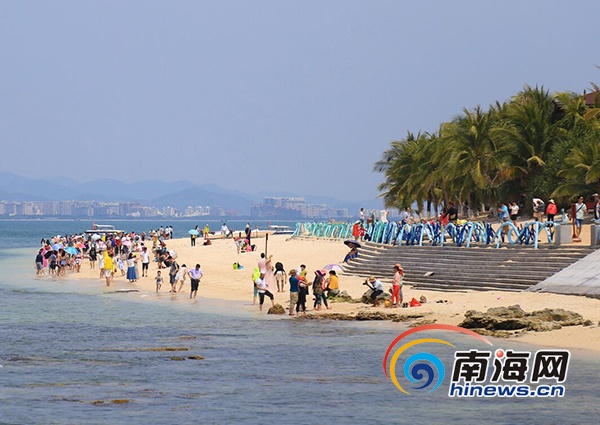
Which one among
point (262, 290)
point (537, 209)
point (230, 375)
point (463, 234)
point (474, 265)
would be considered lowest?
point (230, 375)

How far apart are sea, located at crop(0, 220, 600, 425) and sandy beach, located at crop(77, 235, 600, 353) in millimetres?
1273

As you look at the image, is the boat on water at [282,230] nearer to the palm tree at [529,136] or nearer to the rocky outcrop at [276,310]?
the palm tree at [529,136]

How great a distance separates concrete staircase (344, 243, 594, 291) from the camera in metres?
30.1

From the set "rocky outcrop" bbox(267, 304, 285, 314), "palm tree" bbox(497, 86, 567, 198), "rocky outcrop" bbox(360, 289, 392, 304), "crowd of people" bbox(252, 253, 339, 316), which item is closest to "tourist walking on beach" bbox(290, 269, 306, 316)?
"crowd of people" bbox(252, 253, 339, 316)

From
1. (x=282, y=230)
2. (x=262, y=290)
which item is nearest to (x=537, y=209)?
(x=262, y=290)

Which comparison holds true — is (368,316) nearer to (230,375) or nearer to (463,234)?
(230,375)

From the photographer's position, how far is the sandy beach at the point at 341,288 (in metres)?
22.5

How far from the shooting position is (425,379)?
61.0ft

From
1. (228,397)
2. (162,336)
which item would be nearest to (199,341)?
(162,336)

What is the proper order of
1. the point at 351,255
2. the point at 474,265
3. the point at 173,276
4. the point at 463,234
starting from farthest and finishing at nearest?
the point at 351,255
the point at 173,276
the point at 463,234
the point at 474,265

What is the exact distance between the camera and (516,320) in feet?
76.8

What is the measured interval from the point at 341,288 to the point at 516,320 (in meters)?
11.9

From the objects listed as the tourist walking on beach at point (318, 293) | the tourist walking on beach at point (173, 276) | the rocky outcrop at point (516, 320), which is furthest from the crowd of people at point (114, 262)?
the rocky outcrop at point (516, 320)

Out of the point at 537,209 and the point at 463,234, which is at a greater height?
the point at 537,209
